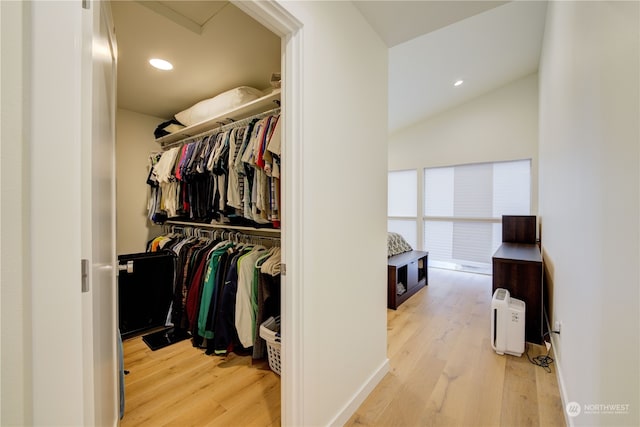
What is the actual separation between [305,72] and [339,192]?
0.60 m

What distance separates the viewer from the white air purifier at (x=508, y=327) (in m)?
2.09

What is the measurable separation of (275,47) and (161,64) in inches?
38.7

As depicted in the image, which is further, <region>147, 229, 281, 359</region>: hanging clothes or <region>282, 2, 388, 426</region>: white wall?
<region>147, 229, 281, 359</region>: hanging clothes

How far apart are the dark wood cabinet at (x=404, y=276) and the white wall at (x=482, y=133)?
7.02ft

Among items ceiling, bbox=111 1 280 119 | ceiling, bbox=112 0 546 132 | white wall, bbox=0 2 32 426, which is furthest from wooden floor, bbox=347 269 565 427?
ceiling, bbox=111 1 280 119

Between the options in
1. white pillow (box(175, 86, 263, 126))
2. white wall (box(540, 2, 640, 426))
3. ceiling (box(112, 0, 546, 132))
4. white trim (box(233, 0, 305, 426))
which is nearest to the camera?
white wall (box(540, 2, 640, 426))

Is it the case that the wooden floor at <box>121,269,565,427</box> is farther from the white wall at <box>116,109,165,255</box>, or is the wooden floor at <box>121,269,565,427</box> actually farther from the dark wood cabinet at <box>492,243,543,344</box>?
the white wall at <box>116,109,165,255</box>

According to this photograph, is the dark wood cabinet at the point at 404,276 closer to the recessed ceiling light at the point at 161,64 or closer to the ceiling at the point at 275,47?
the ceiling at the point at 275,47

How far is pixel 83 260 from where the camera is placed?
579mm

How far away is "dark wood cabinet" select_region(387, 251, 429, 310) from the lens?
3.05m

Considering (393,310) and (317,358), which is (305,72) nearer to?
(317,358)

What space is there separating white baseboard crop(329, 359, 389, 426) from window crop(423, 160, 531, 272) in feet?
12.1

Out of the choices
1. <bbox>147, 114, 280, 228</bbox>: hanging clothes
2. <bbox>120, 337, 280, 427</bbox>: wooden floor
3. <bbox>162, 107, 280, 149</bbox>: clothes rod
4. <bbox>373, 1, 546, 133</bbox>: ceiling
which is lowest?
<bbox>120, 337, 280, 427</bbox>: wooden floor

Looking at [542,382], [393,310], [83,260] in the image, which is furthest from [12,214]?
[393,310]
